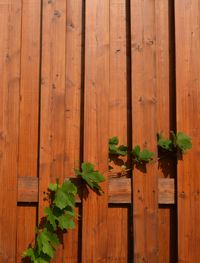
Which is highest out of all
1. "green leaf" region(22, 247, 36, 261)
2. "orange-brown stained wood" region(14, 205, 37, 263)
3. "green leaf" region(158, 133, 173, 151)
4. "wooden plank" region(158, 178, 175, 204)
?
"green leaf" region(158, 133, 173, 151)

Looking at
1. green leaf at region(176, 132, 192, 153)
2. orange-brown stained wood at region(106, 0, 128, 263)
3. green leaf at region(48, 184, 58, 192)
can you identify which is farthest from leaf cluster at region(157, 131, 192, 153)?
green leaf at region(48, 184, 58, 192)

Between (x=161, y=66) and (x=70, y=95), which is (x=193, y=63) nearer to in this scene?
(x=161, y=66)

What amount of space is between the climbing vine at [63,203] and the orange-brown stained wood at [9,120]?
14 centimetres

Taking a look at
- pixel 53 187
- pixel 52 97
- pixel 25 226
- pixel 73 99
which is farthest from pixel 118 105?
pixel 25 226

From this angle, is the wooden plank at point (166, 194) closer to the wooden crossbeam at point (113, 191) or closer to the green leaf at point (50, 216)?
the wooden crossbeam at point (113, 191)

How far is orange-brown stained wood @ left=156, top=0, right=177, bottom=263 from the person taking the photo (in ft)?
8.29

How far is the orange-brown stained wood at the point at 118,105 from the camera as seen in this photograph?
8.14 ft

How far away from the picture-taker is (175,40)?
8.45 feet

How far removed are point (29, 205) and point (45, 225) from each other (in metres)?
0.15

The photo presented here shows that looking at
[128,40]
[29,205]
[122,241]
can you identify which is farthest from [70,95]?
[122,241]

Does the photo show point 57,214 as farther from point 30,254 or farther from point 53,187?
point 30,254

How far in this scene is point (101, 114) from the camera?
2508mm

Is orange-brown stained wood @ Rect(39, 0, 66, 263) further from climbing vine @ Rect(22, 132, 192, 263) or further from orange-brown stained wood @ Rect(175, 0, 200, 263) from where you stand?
orange-brown stained wood @ Rect(175, 0, 200, 263)

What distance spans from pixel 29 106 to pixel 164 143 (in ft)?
2.65
